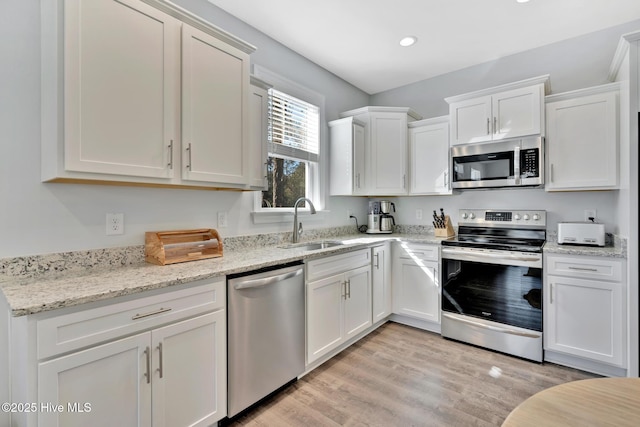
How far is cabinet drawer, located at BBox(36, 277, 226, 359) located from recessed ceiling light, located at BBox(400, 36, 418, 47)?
270cm

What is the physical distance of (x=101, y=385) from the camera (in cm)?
127

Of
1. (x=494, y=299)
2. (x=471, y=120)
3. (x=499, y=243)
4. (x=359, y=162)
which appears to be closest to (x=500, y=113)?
(x=471, y=120)

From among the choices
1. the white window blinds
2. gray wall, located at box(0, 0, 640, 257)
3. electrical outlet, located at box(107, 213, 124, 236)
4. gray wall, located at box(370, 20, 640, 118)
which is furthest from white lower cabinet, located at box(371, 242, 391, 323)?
electrical outlet, located at box(107, 213, 124, 236)

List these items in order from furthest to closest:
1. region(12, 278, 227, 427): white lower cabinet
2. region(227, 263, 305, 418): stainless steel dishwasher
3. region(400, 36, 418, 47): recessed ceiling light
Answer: region(400, 36, 418, 47): recessed ceiling light → region(227, 263, 305, 418): stainless steel dishwasher → region(12, 278, 227, 427): white lower cabinet

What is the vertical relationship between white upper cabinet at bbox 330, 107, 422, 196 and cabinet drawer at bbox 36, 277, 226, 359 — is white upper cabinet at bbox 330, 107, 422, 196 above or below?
above

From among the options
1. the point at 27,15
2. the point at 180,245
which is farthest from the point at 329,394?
the point at 27,15

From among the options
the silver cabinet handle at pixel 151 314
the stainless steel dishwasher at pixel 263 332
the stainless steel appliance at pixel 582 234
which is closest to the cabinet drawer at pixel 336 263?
the stainless steel dishwasher at pixel 263 332

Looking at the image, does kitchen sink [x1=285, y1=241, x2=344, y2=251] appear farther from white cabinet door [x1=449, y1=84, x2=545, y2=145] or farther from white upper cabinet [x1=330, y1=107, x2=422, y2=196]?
white cabinet door [x1=449, y1=84, x2=545, y2=145]

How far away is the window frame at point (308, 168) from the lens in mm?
2676

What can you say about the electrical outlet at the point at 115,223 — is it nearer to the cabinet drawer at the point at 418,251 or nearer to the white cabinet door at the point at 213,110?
the white cabinet door at the point at 213,110

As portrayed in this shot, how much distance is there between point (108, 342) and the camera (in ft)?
4.20

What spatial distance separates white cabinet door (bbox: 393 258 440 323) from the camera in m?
3.06

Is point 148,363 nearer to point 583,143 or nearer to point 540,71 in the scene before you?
point 583,143

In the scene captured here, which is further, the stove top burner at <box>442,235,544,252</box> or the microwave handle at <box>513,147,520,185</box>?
the microwave handle at <box>513,147,520,185</box>
